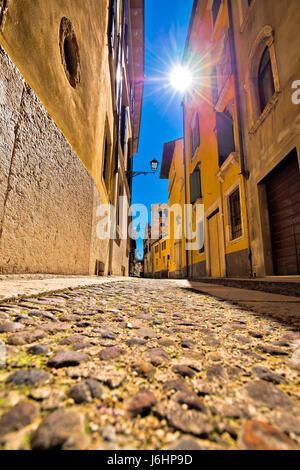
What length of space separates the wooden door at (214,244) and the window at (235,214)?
124 cm

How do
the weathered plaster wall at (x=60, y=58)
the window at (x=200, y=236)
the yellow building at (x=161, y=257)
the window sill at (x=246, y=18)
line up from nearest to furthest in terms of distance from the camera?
the weathered plaster wall at (x=60, y=58)
the window sill at (x=246, y=18)
the window at (x=200, y=236)
the yellow building at (x=161, y=257)

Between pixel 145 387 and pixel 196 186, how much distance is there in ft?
40.1

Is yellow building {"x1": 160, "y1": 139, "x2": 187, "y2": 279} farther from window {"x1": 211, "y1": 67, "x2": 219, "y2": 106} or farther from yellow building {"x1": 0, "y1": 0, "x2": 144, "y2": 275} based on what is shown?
yellow building {"x1": 0, "y1": 0, "x2": 144, "y2": 275}

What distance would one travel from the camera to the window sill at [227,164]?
23.7 ft

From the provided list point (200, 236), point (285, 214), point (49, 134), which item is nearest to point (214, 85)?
point (200, 236)

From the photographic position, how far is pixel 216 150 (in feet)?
30.2

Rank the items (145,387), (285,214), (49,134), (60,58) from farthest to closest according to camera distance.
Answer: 1. (285,214)
2. (60,58)
3. (49,134)
4. (145,387)

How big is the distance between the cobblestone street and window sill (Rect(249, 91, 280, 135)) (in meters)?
5.76

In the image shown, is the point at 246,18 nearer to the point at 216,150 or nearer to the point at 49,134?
the point at 216,150

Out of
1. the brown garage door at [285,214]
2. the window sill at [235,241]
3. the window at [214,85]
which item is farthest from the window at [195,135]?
the brown garage door at [285,214]

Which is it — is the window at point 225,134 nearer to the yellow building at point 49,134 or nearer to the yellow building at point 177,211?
the yellow building at point 49,134

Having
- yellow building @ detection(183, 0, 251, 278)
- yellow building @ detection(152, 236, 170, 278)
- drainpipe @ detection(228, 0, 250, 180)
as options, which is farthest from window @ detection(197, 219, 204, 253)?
yellow building @ detection(152, 236, 170, 278)

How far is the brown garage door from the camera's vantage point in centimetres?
475
